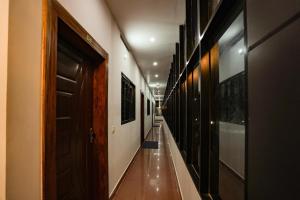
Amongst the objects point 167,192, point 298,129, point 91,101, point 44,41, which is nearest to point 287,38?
point 298,129

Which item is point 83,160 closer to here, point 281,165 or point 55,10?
point 55,10

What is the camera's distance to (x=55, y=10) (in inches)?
51.2

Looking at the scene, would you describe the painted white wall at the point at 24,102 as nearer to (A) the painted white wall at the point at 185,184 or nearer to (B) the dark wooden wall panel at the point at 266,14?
(B) the dark wooden wall panel at the point at 266,14

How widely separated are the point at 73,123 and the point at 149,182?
2420 mm

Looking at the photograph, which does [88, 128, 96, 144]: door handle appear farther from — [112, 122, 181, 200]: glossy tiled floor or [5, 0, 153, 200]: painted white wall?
[5, 0, 153, 200]: painted white wall

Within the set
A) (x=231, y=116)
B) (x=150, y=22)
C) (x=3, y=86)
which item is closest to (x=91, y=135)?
(x=3, y=86)

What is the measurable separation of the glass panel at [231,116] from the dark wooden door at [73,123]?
1.51 meters

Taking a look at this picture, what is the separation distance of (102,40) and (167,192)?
2868mm

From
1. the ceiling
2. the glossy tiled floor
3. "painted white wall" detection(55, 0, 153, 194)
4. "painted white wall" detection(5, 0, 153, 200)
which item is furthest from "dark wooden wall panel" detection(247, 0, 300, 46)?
the glossy tiled floor

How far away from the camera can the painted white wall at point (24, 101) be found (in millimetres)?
1034

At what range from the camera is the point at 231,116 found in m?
1.38

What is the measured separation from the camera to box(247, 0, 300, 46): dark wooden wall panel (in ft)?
1.59

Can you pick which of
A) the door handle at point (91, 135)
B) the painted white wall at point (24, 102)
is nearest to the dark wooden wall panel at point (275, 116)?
the painted white wall at point (24, 102)

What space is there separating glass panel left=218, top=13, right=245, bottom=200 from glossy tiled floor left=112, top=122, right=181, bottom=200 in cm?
186
